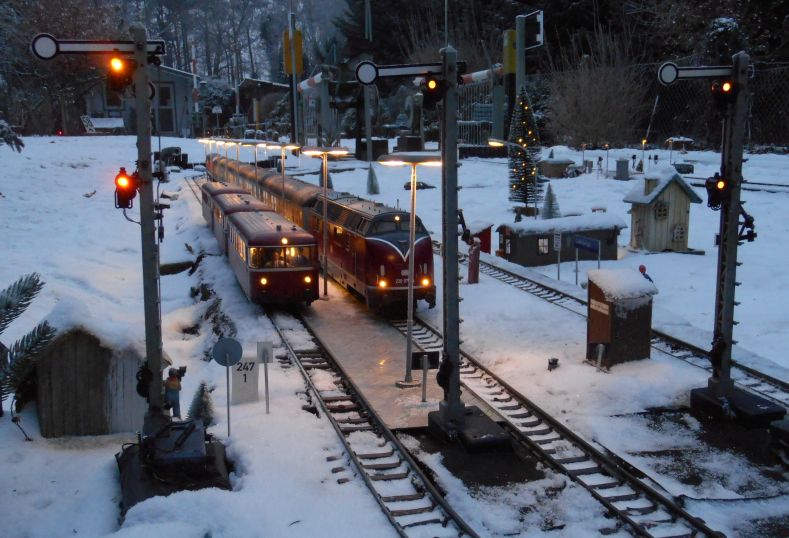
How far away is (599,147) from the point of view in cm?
5847

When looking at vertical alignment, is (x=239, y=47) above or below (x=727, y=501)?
above

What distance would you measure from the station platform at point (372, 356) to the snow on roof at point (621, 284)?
149 inches

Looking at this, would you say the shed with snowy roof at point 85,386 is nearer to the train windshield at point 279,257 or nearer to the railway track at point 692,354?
the train windshield at point 279,257

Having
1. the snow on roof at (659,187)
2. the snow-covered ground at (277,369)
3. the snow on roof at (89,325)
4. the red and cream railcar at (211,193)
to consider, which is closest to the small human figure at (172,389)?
the snow on roof at (89,325)

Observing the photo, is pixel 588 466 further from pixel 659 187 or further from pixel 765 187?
pixel 765 187

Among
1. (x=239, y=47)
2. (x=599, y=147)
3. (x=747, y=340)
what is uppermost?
(x=239, y=47)

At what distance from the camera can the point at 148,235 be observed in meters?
11.1

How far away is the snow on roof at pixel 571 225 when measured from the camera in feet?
91.6

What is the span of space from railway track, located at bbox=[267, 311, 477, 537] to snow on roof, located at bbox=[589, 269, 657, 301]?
17.2ft

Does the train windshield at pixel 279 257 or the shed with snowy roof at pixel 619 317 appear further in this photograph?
the train windshield at pixel 279 257

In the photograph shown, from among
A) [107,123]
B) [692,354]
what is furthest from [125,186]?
[107,123]

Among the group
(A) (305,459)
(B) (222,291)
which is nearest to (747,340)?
(A) (305,459)

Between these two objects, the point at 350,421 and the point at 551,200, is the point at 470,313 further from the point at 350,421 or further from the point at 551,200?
the point at 551,200

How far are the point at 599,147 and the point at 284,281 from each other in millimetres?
43322
